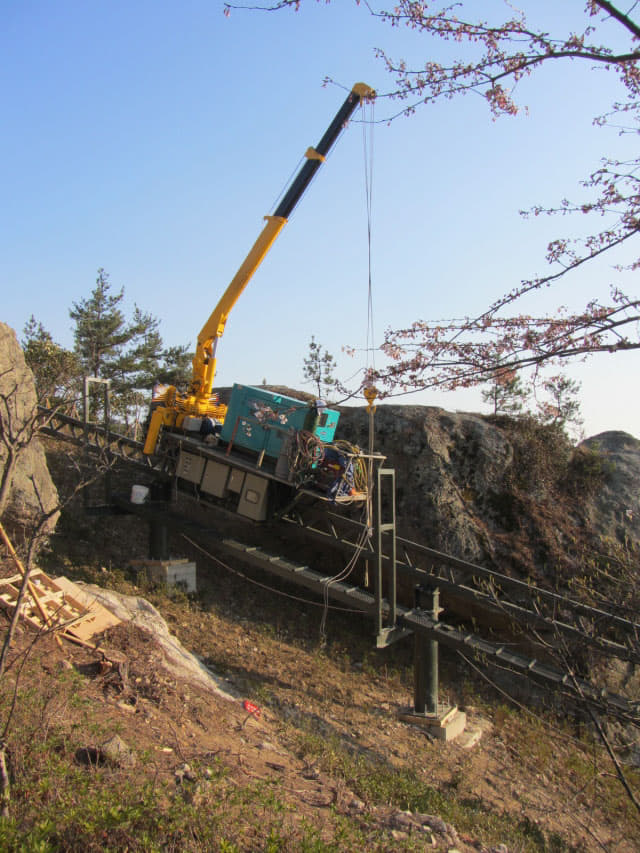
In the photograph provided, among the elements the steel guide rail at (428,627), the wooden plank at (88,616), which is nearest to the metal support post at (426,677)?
the steel guide rail at (428,627)

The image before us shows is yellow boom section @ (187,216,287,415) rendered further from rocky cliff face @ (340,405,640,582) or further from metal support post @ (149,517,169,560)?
rocky cliff face @ (340,405,640,582)

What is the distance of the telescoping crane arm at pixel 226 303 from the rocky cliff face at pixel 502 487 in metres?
4.02

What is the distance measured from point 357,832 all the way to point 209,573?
9.10 metres

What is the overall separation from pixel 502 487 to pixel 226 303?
7.45m

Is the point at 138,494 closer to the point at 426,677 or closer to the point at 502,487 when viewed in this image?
the point at 426,677

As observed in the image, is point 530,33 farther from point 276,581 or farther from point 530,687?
point 276,581

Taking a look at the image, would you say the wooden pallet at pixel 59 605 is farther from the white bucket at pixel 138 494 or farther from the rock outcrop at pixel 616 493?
the rock outcrop at pixel 616 493

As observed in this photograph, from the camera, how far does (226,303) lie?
44.5 feet

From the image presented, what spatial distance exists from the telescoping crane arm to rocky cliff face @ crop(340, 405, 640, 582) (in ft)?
13.2

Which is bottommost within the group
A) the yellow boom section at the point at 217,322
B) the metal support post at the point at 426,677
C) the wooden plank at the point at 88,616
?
the metal support post at the point at 426,677

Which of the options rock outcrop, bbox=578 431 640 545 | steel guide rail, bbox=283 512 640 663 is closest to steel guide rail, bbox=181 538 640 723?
steel guide rail, bbox=283 512 640 663

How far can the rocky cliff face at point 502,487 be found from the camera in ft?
42.6

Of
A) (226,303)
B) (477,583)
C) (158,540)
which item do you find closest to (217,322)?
(226,303)

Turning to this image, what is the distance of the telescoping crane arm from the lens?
12695 mm
